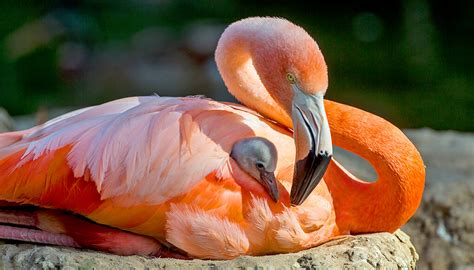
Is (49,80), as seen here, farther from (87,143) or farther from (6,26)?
(87,143)

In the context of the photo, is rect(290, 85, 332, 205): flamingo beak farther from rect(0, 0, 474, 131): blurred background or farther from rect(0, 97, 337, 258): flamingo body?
rect(0, 0, 474, 131): blurred background

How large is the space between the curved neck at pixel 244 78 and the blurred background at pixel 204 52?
4.09 m

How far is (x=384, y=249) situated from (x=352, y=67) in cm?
619

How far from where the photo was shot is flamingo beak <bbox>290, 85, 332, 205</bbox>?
256cm

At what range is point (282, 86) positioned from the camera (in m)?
2.71

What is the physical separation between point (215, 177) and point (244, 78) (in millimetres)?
463

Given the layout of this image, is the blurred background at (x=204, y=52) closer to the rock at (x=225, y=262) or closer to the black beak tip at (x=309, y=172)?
the rock at (x=225, y=262)

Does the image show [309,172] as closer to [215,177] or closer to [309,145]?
[309,145]

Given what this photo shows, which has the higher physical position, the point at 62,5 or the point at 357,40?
the point at 62,5

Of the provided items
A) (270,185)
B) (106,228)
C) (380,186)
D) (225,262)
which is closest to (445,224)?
(380,186)

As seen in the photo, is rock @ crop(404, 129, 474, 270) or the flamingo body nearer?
the flamingo body

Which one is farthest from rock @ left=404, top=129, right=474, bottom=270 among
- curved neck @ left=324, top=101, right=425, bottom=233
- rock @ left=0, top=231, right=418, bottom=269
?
rock @ left=0, top=231, right=418, bottom=269

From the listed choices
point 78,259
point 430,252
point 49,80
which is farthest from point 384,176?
point 49,80

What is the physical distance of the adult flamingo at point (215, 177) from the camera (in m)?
2.64
